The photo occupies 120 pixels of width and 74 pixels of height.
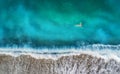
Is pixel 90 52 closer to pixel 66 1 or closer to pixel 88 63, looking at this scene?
pixel 88 63

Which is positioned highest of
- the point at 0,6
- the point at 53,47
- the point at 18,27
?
the point at 0,6

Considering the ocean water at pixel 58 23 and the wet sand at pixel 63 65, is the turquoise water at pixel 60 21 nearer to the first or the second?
the ocean water at pixel 58 23

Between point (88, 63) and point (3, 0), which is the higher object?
point (3, 0)

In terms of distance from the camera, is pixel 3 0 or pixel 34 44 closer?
pixel 34 44

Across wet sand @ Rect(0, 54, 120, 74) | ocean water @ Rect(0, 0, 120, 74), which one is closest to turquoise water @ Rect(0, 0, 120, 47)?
ocean water @ Rect(0, 0, 120, 74)

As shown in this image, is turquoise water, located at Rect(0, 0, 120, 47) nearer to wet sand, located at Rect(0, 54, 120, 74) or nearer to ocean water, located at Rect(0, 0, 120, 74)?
ocean water, located at Rect(0, 0, 120, 74)

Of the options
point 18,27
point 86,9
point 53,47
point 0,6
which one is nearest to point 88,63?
point 53,47
